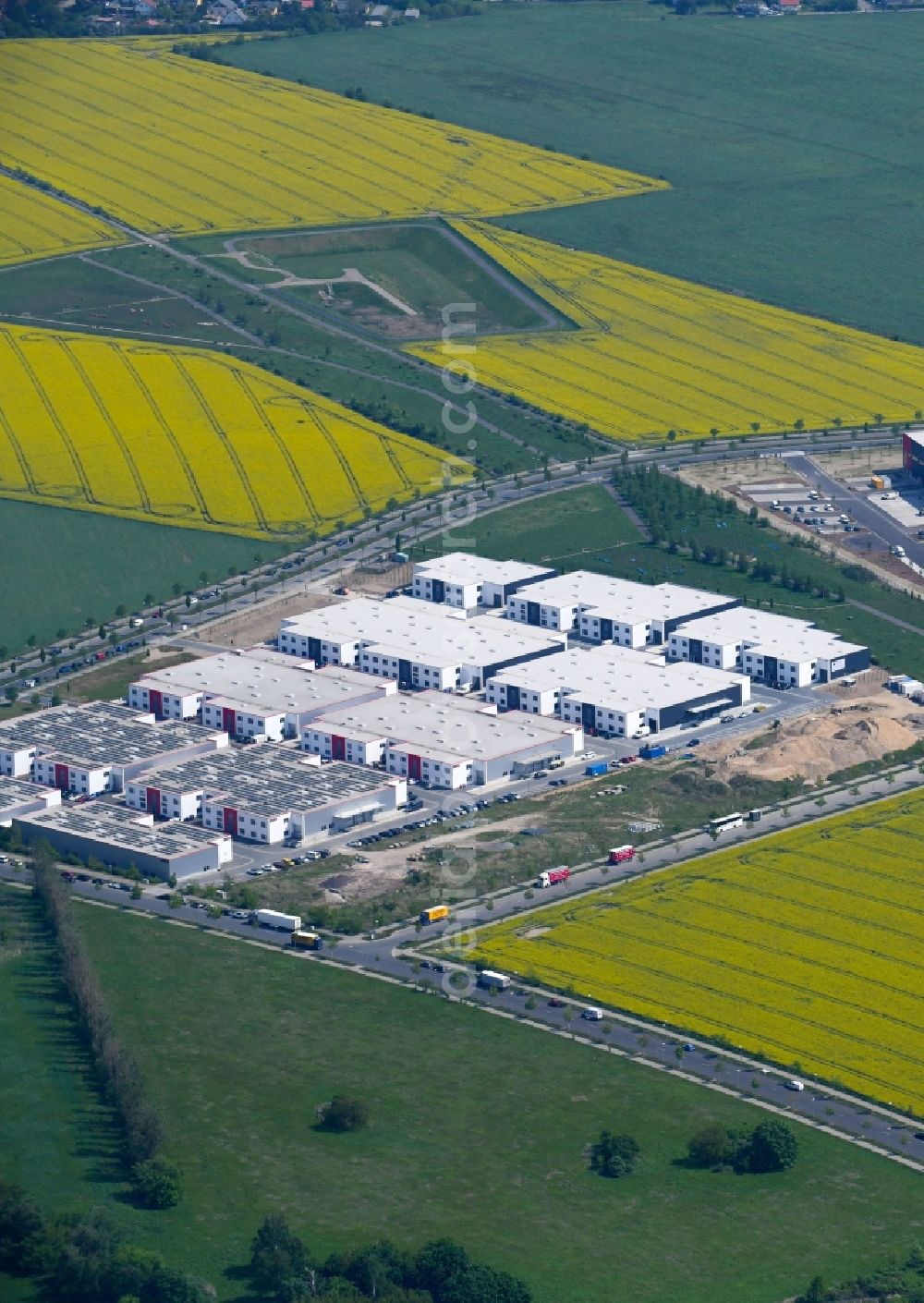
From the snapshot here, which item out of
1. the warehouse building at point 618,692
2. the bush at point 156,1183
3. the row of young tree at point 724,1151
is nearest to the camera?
the bush at point 156,1183

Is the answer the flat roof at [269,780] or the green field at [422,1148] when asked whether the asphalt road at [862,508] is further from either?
the green field at [422,1148]

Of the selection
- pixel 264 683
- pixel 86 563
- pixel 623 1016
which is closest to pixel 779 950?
pixel 623 1016

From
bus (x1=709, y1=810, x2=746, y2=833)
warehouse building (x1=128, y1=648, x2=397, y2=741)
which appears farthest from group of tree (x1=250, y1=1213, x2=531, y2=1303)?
warehouse building (x1=128, y1=648, x2=397, y2=741)

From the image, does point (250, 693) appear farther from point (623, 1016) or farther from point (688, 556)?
point (623, 1016)

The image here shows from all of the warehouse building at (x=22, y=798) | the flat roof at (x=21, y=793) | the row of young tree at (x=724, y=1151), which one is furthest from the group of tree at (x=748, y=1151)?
the flat roof at (x=21, y=793)

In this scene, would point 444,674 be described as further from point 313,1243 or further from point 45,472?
point 313,1243

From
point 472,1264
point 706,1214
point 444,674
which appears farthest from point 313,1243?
point 444,674
